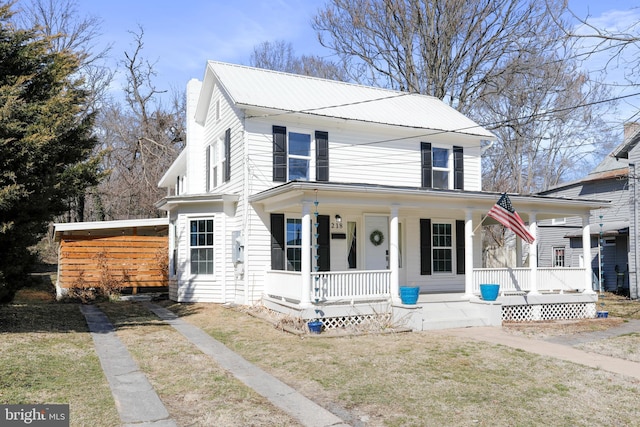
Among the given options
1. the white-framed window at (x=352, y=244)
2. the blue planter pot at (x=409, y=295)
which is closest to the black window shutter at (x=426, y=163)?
the white-framed window at (x=352, y=244)

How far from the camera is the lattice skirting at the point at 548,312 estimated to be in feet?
46.7

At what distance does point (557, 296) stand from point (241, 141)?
963 cm

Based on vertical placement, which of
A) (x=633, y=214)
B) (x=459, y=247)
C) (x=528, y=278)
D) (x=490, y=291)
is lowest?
(x=490, y=291)

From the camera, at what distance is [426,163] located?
16922 mm

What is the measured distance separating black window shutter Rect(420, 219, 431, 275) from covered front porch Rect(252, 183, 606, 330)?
31 mm

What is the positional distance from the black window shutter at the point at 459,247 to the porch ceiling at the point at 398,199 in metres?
2.30

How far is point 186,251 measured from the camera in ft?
52.2

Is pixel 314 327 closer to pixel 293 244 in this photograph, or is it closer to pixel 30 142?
pixel 293 244

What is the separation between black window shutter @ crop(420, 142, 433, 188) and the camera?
1681 cm

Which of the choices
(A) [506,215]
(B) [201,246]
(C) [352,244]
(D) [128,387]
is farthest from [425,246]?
(D) [128,387]

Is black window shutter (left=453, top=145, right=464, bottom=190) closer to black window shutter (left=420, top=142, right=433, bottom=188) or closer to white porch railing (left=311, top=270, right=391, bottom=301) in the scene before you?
black window shutter (left=420, top=142, right=433, bottom=188)

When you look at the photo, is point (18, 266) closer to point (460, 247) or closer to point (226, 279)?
point (226, 279)

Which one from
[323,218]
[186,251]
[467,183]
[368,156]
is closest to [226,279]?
[186,251]

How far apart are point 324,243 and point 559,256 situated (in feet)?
58.1
